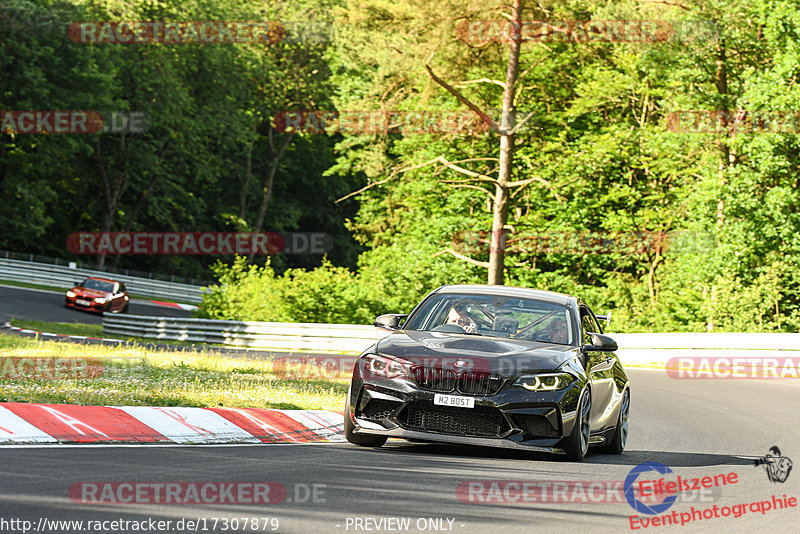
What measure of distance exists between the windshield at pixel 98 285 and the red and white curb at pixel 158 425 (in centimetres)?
3402

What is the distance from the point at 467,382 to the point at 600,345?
1727 millimetres

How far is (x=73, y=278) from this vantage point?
55906mm

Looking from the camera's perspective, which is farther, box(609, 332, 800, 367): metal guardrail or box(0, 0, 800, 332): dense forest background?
box(0, 0, 800, 332): dense forest background

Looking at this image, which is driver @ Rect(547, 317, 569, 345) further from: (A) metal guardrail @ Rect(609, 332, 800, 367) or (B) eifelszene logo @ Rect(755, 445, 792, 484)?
(A) metal guardrail @ Rect(609, 332, 800, 367)

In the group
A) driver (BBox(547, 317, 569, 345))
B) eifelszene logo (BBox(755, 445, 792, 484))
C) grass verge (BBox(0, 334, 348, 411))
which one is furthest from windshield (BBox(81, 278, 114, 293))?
eifelszene logo (BBox(755, 445, 792, 484))

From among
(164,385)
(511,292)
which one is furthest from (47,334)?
(511,292)

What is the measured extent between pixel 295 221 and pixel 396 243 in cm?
2851

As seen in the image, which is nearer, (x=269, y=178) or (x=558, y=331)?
(x=558, y=331)

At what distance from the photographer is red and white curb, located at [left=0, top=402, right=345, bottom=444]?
908 cm

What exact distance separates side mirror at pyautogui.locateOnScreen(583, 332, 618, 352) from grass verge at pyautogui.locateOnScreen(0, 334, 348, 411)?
3646 millimetres

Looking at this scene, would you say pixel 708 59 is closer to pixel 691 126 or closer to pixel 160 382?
pixel 691 126

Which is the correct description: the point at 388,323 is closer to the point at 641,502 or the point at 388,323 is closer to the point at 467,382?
the point at 467,382

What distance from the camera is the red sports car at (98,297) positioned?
143ft

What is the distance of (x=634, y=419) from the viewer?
1526 cm
